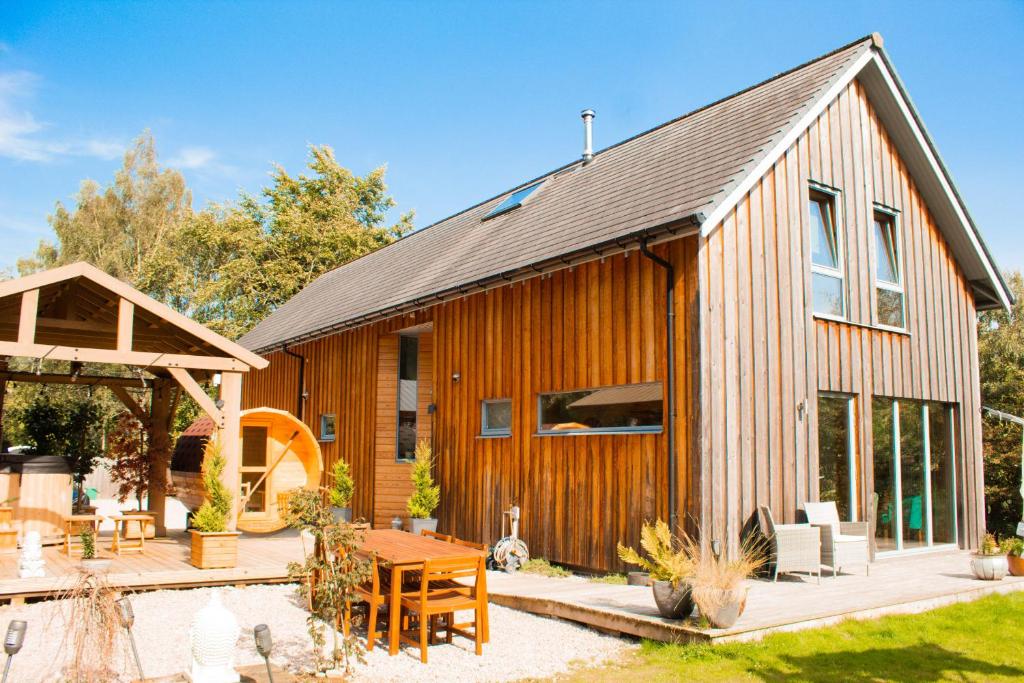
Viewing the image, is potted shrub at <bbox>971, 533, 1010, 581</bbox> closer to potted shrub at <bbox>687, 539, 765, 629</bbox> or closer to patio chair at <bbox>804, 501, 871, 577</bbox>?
patio chair at <bbox>804, 501, 871, 577</bbox>

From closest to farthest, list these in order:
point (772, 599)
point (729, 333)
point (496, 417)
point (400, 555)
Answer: point (400, 555)
point (772, 599)
point (729, 333)
point (496, 417)

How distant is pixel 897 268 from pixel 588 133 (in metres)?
6.01


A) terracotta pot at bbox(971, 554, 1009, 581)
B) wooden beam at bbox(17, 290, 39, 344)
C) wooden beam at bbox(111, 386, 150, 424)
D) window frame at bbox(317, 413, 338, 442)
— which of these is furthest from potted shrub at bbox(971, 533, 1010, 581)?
wooden beam at bbox(111, 386, 150, 424)

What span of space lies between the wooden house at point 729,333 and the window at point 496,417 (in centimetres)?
4

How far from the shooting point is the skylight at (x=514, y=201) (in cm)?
1521

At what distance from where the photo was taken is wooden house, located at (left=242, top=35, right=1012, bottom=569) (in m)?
9.37

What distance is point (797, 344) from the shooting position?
33.3 feet

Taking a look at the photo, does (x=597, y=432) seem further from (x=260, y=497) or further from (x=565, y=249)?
(x=260, y=497)

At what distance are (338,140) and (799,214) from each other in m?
30.4

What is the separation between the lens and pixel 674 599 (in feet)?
22.9

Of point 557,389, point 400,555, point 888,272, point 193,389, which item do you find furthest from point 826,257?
point 193,389

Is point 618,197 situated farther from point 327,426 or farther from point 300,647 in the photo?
point 327,426

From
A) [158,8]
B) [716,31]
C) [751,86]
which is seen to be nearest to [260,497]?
[158,8]

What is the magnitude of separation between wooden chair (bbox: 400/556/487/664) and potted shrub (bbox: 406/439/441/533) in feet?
A: 15.7
